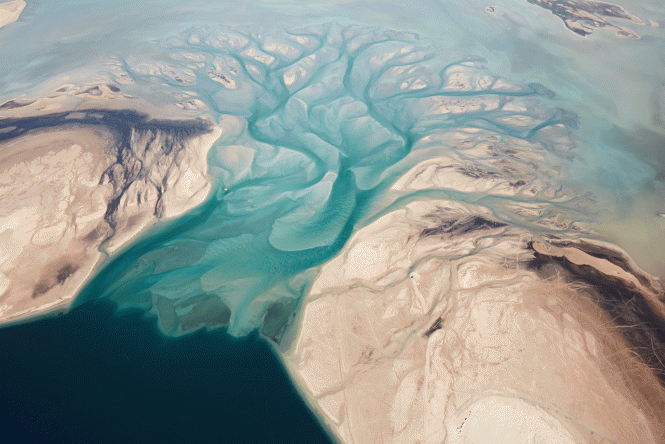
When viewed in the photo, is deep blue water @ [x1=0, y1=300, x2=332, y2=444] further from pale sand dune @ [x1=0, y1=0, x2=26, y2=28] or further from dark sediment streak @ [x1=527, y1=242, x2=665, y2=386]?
pale sand dune @ [x1=0, y1=0, x2=26, y2=28]

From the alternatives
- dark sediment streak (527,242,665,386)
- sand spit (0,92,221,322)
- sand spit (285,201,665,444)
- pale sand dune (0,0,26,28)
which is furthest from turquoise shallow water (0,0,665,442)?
sand spit (285,201,665,444)

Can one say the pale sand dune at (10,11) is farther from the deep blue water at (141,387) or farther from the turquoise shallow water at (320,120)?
the deep blue water at (141,387)

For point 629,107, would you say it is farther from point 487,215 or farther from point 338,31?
point 338,31

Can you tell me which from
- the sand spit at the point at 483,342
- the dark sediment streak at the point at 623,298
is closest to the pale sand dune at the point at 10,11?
the sand spit at the point at 483,342

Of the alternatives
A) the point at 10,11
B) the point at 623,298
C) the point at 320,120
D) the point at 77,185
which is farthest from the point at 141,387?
the point at 10,11

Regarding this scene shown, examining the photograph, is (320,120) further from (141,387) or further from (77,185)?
(141,387)

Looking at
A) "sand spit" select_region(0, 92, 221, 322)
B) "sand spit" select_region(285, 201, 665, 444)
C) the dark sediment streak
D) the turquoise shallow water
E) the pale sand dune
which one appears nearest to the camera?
"sand spit" select_region(285, 201, 665, 444)

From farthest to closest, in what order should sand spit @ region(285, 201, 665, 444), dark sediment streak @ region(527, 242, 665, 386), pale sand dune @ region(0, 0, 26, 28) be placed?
pale sand dune @ region(0, 0, 26, 28), dark sediment streak @ region(527, 242, 665, 386), sand spit @ region(285, 201, 665, 444)
